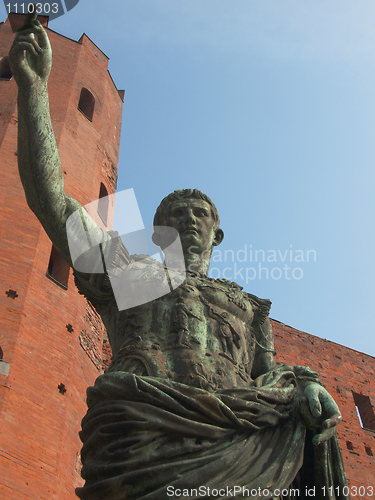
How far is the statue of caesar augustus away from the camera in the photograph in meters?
2.43

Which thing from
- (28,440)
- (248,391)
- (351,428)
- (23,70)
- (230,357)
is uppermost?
(351,428)

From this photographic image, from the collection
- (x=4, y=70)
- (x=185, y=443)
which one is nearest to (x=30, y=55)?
(x=185, y=443)

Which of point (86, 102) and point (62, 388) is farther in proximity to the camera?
point (86, 102)

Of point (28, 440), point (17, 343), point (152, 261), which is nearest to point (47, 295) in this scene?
point (17, 343)

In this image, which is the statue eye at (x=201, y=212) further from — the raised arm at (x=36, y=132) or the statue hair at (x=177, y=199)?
the raised arm at (x=36, y=132)

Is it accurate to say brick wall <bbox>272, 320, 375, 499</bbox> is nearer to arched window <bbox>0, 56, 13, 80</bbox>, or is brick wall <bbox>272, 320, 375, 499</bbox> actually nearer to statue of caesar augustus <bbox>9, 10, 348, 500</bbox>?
arched window <bbox>0, 56, 13, 80</bbox>

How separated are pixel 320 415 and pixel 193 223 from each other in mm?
1242

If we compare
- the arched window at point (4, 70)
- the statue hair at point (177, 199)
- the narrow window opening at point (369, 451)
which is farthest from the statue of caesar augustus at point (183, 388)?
the arched window at point (4, 70)

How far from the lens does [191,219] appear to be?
355 cm

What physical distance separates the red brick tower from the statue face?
6.90 m

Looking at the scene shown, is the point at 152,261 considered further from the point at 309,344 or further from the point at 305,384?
the point at 309,344

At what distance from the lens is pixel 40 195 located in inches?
117

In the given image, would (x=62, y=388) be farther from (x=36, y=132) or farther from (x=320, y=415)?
(x=320, y=415)

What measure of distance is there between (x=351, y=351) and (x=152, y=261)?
1425 centimetres
